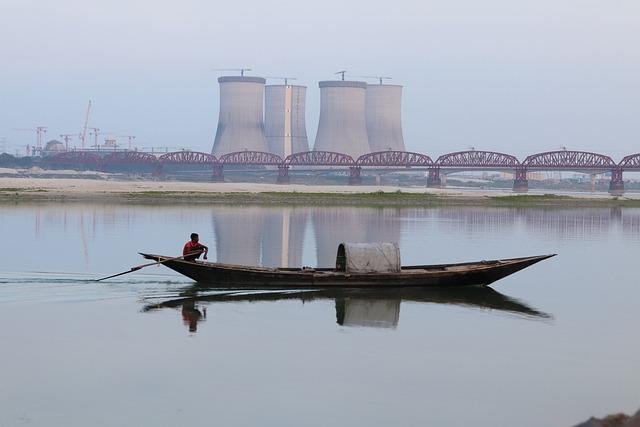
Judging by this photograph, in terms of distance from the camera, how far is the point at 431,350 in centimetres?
1930

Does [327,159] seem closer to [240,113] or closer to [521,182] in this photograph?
[240,113]

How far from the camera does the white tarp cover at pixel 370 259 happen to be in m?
26.6

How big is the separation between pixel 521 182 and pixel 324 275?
476 feet

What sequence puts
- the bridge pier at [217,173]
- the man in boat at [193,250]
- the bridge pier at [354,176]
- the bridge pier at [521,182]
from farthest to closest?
the bridge pier at [217,173]
the bridge pier at [354,176]
the bridge pier at [521,182]
the man in boat at [193,250]

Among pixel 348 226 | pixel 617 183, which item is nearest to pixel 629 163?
pixel 617 183

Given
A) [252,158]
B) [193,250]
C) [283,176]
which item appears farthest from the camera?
[252,158]

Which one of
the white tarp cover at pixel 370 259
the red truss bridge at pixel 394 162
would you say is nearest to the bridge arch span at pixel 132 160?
the red truss bridge at pixel 394 162

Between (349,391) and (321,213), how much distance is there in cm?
5118

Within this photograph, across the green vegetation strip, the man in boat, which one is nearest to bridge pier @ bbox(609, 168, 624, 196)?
the green vegetation strip

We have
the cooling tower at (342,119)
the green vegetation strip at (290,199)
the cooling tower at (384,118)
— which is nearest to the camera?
the green vegetation strip at (290,199)

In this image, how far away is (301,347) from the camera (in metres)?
19.2

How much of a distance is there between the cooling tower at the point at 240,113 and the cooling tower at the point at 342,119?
1089 cm

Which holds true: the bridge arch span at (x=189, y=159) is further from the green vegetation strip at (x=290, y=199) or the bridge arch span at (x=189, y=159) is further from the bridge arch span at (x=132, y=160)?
the green vegetation strip at (x=290, y=199)

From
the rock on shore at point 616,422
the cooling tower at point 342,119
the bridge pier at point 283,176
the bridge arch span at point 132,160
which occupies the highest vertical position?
the cooling tower at point 342,119
